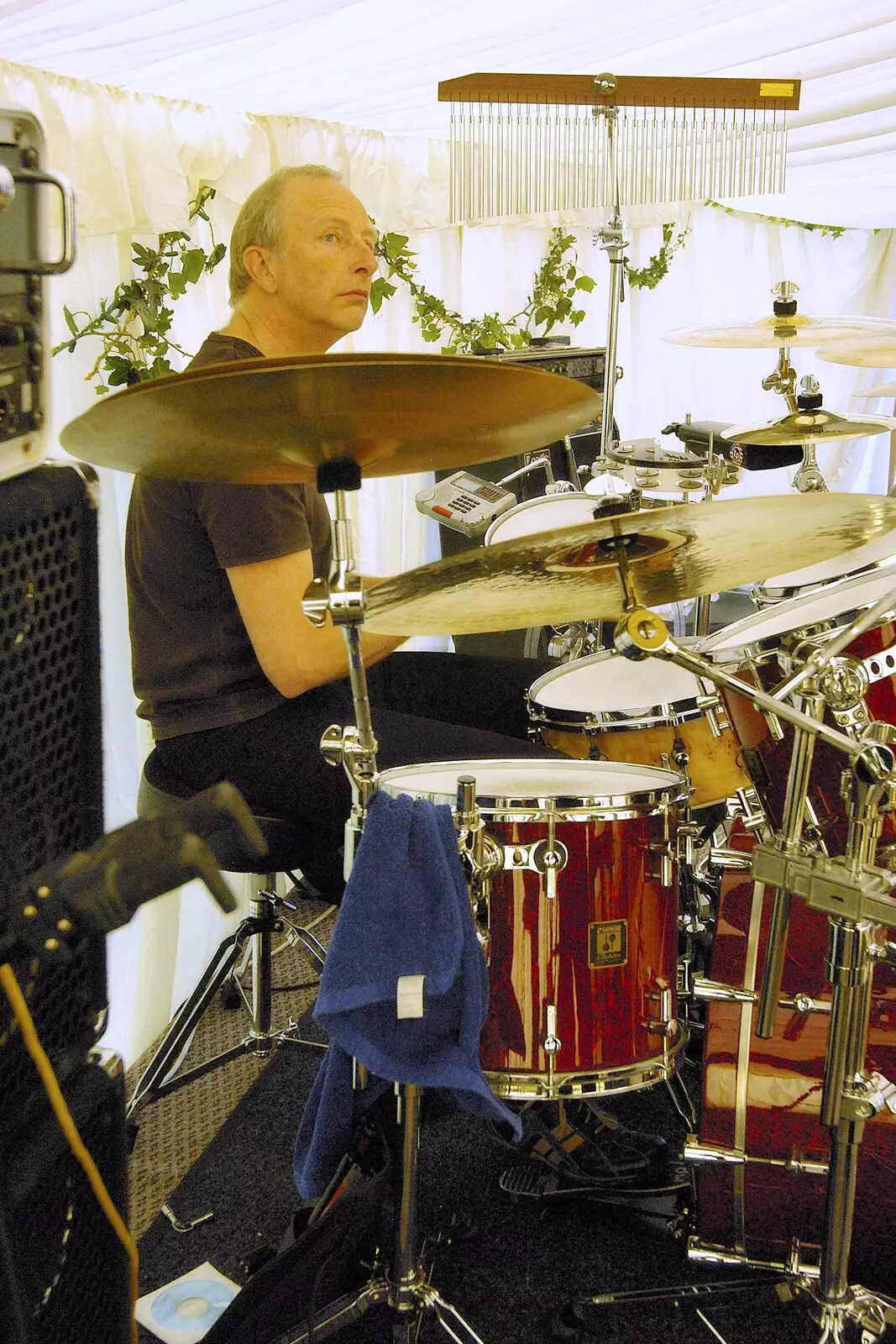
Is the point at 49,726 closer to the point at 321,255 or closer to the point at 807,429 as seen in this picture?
the point at 321,255

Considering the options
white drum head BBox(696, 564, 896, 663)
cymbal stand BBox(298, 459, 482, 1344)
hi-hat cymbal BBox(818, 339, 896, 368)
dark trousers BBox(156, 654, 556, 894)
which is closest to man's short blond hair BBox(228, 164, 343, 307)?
dark trousers BBox(156, 654, 556, 894)

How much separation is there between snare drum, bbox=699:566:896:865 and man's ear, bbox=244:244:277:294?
982 millimetres

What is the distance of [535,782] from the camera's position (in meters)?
1.59

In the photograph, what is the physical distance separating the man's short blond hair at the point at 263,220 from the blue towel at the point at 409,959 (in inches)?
43.8

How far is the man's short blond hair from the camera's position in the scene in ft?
6.45

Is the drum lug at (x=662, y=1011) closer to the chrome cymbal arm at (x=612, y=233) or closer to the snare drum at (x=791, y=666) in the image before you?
the snare drum at (x=791, y=666)

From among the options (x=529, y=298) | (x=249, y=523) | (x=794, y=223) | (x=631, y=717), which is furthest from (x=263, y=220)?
(x=794, y=223)

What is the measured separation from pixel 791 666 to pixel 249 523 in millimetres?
752

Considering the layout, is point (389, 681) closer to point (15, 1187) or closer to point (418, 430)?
point (418, 430)

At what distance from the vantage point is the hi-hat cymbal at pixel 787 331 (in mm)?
2887

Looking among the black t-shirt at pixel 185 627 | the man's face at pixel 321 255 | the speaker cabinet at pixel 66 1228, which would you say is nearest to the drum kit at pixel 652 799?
the black t-shirt at pixel 185 627

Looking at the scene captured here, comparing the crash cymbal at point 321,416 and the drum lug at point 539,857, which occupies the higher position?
the crash cymbal at point 321,416

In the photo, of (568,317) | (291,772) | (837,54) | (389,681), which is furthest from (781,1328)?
(568,317)

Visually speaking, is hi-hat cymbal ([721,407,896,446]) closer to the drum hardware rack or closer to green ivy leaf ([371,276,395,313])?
green ivy leaf ([371,276,395,313])
